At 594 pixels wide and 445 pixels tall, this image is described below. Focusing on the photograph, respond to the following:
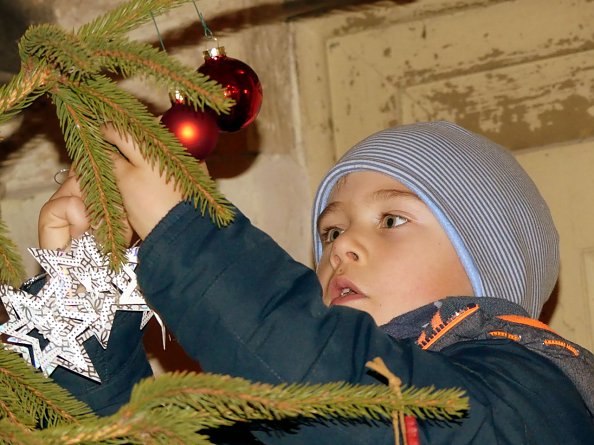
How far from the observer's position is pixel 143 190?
0.93 meters

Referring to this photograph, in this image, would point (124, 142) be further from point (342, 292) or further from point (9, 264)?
point (342, 292)

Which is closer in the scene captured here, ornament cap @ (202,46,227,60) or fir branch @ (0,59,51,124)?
fir branch @ (0,59,51,124)

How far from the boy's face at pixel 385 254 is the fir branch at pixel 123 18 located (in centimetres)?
48

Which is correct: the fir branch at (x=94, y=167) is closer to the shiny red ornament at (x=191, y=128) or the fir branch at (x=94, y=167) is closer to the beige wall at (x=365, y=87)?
the shiny red ornament at (x=191, y=128)

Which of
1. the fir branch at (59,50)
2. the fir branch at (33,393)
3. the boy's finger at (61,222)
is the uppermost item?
the fir branch at (59,50)

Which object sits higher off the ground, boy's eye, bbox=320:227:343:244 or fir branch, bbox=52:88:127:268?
fir branch, bbox=52:88:127:268

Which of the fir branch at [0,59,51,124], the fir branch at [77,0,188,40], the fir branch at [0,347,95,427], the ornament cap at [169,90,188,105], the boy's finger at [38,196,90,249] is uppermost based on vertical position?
the fir branch at [77,0,188,40]

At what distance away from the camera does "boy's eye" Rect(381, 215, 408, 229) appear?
1.34 m

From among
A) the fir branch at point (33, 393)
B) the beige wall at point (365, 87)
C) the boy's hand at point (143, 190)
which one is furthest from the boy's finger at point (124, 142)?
the beige wall at point (365, 87)

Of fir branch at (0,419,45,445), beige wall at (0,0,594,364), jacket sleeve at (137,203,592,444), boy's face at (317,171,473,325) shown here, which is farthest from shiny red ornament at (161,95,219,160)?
beige wall at (0,0,594,364)

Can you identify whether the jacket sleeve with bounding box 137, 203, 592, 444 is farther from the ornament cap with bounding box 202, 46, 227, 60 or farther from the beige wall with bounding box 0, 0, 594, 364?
the beige wall with bounding box 0, 0, 594, 364

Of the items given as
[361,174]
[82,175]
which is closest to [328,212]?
[361,174]

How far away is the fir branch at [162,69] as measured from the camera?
0.77m

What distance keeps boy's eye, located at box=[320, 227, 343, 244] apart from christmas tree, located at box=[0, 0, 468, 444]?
512 millimetres
